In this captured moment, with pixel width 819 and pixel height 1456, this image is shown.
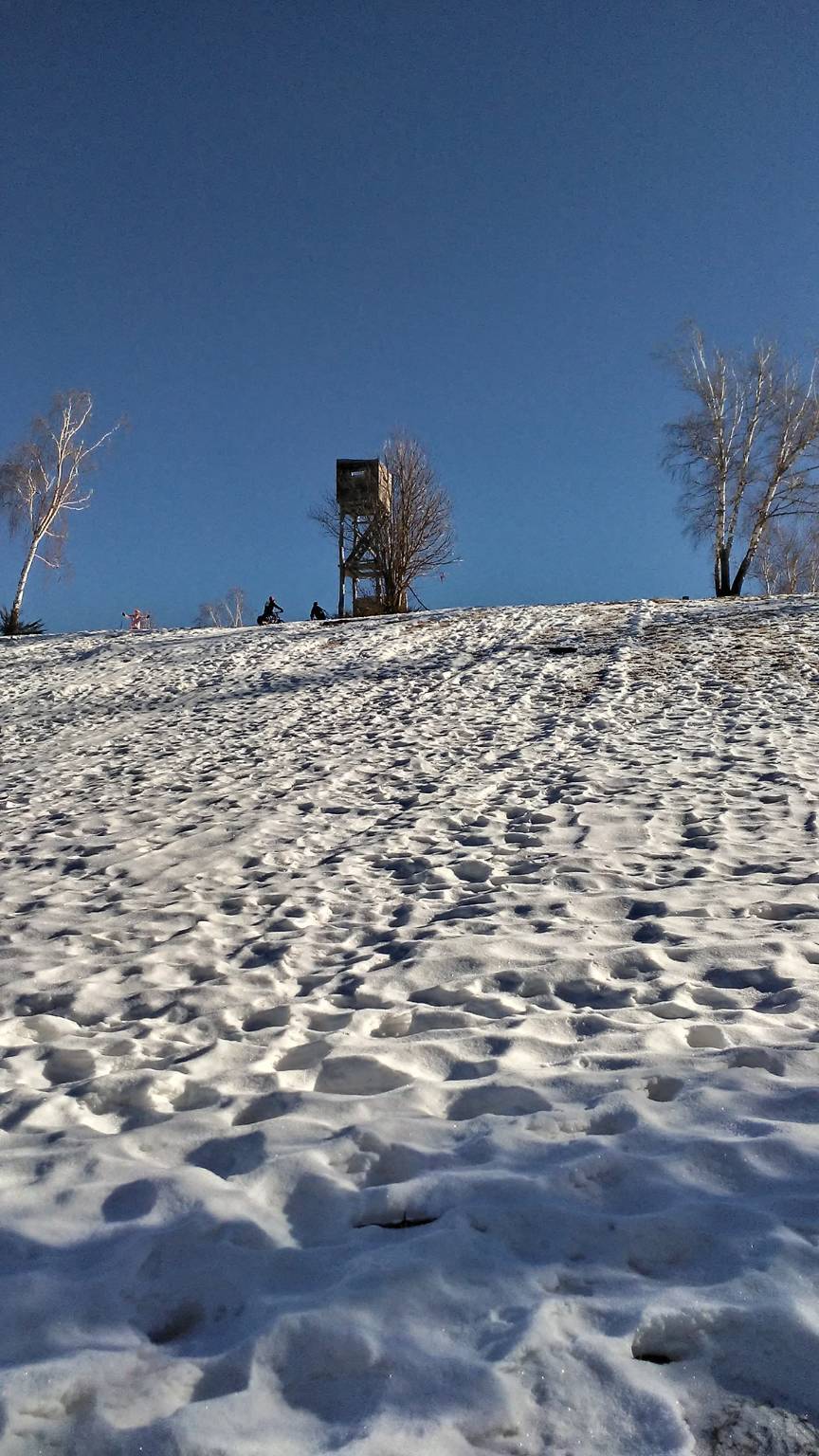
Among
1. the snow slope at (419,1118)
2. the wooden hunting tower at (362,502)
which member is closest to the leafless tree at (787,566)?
the wooden hunting tower at (362,502)

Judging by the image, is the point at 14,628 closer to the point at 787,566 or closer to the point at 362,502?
the point at 362,502

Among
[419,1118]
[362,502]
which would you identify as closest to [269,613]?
[362,502]

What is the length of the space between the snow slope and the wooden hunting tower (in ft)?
86.6

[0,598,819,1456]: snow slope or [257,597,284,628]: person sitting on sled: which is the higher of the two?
[257,597,284,628]: person sitting on sled

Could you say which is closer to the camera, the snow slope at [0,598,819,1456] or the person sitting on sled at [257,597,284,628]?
the snow slope at [0,598,819,1456]

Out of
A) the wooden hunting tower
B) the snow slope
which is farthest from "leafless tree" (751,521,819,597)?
the snow slope

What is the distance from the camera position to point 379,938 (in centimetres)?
495

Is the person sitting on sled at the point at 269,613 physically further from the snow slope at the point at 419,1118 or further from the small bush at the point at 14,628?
the snow slope at the point at 419,1118

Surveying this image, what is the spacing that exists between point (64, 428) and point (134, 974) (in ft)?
103

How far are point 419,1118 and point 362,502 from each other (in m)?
32.3

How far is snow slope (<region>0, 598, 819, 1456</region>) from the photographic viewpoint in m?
1.83

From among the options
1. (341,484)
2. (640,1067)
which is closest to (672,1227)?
(640,1067)

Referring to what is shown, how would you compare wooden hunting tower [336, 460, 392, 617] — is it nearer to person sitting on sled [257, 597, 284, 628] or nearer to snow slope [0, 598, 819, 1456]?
person sitting on sled [257, 597, 284, 628]

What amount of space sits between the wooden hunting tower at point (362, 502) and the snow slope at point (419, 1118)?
26.4 meters
